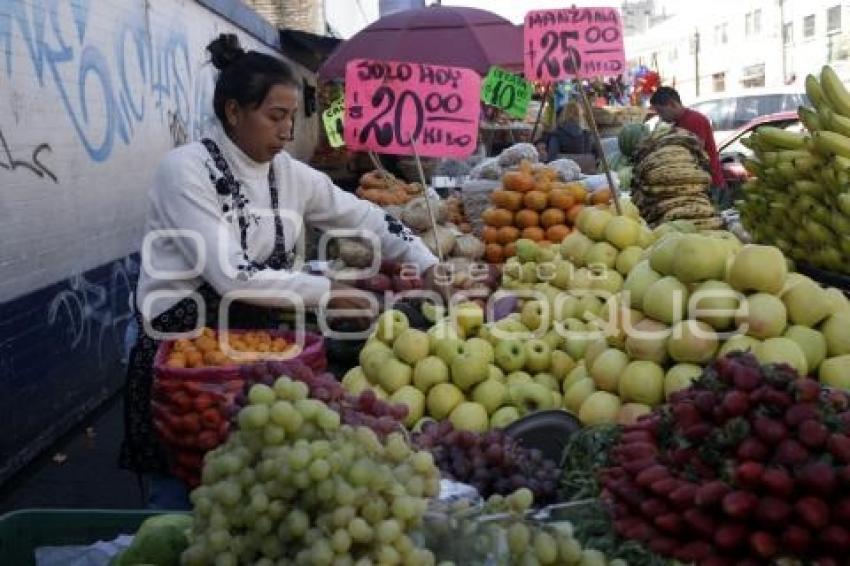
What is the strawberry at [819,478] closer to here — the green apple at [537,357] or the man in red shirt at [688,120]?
the green apple at [537,357]

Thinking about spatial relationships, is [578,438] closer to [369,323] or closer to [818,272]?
[369,323]

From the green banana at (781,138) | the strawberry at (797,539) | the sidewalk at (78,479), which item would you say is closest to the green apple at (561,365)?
the strawberry at (797,539)

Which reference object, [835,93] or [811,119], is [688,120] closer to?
[835,93]

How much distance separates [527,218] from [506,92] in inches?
138

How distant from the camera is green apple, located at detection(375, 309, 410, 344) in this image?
117 inches

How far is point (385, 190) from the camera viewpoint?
7.32m

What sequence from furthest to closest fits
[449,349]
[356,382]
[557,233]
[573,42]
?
[573,42]
[557,233]
[356,382]
[449,349]

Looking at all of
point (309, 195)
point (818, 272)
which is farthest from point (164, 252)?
point (818, 272)

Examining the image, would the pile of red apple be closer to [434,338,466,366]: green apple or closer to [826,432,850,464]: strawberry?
[826,432,850,464]: strawberry

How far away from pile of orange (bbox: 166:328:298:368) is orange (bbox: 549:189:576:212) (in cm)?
254

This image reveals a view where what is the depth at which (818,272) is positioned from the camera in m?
3.66

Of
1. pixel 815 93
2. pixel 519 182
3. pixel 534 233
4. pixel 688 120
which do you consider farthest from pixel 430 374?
pixel 688 120

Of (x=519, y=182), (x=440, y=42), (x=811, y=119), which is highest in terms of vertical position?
(x=440, y=42)

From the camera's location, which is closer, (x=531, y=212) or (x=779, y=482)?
(x=779, y=482)
